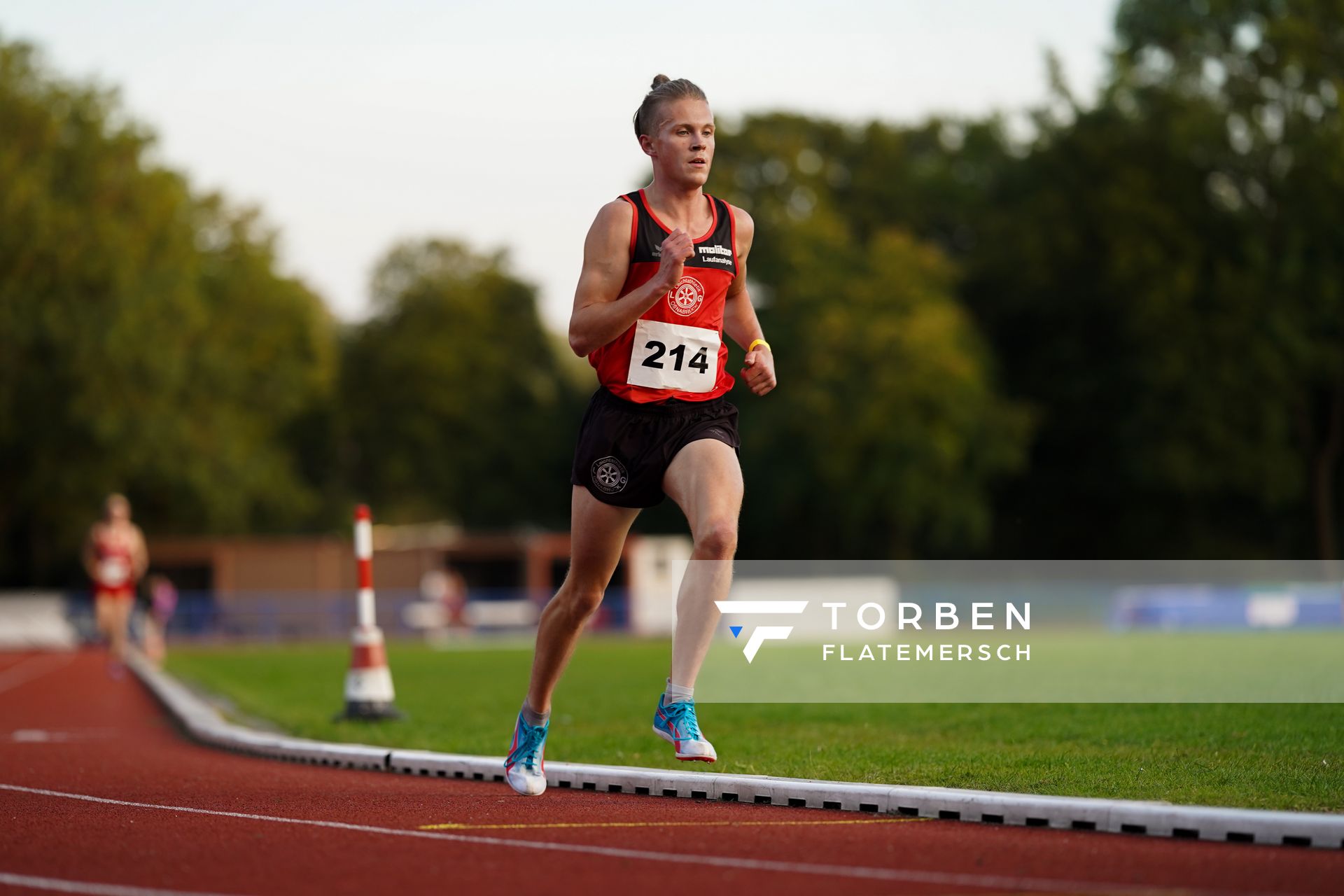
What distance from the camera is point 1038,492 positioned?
5831 cm

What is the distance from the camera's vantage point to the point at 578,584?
7.38 metres

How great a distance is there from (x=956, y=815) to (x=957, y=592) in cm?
3095

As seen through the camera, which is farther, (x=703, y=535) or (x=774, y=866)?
(x=703, y=535)

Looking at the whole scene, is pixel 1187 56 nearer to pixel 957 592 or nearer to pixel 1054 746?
pixel 957 592

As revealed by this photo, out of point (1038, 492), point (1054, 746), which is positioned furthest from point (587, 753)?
A: point (1038, 492)

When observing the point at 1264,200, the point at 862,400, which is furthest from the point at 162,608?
the point at 1264,200

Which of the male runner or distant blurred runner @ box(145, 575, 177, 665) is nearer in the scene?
the male runner

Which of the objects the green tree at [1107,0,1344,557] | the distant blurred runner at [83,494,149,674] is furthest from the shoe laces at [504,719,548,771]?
the green tree at [1107,0,1344,557]

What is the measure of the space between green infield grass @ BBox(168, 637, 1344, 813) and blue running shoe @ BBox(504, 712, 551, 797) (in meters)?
0.93

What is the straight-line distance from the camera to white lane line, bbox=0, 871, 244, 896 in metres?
4.93

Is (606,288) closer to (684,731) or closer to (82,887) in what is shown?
(684,731)

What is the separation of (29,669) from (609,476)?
77.1ft

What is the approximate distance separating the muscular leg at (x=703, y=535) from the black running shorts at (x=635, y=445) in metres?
0.05

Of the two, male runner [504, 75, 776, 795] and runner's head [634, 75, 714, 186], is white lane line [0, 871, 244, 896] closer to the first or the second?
male runner [504, 75, 776, 795]
